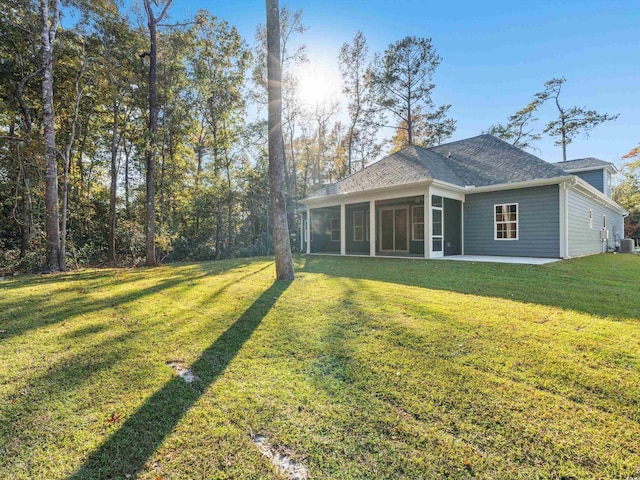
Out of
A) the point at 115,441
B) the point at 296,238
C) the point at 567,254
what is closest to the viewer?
the point at 115,441

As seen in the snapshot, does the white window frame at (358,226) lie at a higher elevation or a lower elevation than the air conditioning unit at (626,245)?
higher

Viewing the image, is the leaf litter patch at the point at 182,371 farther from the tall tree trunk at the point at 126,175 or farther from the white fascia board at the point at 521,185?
the tall tree trunk at the point at 126,175

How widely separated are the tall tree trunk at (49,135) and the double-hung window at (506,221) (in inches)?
528

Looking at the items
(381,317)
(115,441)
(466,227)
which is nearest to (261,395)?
(115,441)

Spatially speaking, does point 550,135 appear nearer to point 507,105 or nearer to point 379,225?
point 507,105

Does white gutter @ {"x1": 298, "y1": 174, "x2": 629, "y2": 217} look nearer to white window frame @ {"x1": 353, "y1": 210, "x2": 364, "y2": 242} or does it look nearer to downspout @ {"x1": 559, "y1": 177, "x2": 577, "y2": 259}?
downspout @ {"x1": 559, "y1": 177, "x2": 577, "y2": 259}

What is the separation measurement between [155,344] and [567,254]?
37.2 ft

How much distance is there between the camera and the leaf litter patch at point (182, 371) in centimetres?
223

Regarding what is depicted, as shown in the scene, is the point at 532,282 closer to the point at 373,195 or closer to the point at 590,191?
the point at 373,195

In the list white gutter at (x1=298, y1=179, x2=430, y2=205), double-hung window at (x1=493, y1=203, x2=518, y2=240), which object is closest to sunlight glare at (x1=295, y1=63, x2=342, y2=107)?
white gutter at (x1=298, y1=179, x2=430, y2=205)

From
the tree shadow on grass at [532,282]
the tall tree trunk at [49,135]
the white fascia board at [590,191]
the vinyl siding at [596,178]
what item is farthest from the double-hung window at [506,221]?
the tall tree trunk at [49,135]

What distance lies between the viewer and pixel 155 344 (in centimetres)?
287

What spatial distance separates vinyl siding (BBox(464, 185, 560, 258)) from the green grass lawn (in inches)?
231

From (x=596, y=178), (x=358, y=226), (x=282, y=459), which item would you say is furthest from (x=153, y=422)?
(x=596, y=178)
